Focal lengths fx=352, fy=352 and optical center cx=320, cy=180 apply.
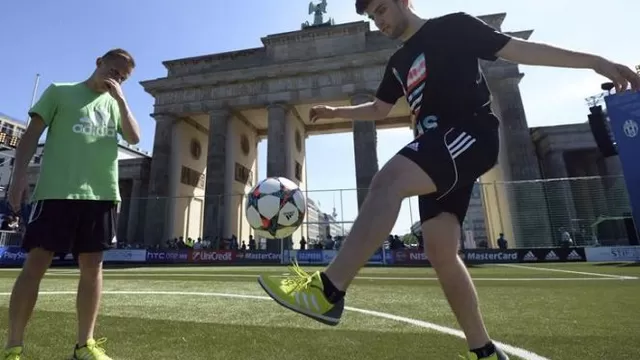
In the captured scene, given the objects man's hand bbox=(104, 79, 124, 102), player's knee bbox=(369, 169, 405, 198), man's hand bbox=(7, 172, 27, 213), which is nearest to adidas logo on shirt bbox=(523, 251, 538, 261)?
player's knee bbox=(369, 169, 405, 198)

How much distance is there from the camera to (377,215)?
152 cm

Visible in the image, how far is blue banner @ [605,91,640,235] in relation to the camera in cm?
1413

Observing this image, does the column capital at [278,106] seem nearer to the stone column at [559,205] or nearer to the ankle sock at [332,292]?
the stone column at [559,205]

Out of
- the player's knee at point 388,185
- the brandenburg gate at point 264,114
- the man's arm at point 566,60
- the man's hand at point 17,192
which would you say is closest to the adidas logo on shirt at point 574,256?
the brandenburg gate at point 264,114

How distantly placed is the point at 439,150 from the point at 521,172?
2610 centimetres

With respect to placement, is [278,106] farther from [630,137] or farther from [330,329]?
[330,329]

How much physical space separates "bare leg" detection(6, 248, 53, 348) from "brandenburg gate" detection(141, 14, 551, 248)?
21.8 metres

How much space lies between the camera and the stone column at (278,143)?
88.0 feet

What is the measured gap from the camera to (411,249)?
17.9 metres

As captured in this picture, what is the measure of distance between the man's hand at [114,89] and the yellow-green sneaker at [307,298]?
1.74 m

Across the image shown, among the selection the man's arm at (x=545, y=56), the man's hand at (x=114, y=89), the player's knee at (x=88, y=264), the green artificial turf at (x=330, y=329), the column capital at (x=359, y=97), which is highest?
the column capital at (x=359, y=97)

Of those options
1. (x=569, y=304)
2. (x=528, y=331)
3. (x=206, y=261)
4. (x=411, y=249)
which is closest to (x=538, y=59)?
(x=528, y=331)

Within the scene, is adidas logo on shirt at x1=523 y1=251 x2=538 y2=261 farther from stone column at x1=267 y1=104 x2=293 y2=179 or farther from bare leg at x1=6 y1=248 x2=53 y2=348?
bare leg at x1=6 y1=248 x2=53 y2=348

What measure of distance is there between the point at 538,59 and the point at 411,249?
17.1 m
